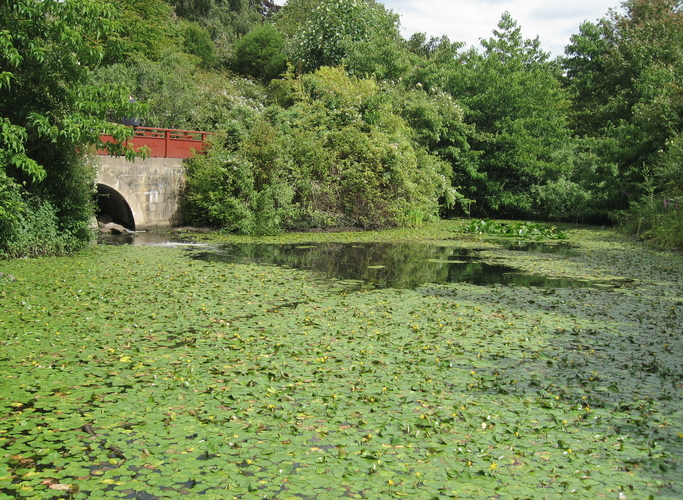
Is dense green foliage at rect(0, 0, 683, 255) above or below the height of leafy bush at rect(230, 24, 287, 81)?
below

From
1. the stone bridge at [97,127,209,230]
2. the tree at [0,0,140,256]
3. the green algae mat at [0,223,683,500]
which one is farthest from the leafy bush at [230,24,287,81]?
the green algae mat at [0,223,683,500]

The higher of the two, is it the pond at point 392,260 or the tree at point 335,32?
the tree at point 335,32

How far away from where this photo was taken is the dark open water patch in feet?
40.8

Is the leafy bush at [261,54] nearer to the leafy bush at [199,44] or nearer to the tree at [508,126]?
the leafy bush at [199,44]

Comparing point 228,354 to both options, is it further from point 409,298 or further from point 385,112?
point 385,112

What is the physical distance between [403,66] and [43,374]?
2601cm

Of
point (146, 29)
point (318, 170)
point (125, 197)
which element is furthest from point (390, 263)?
point (146, 29)

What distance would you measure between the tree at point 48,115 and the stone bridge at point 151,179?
8.05 m

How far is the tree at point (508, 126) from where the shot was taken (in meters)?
29.2

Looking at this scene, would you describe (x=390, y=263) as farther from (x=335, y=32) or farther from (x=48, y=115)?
(x=335, y=32)

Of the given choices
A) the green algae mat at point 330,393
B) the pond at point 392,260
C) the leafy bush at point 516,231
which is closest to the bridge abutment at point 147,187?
the pond at point 392,260

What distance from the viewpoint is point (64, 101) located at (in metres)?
12.9

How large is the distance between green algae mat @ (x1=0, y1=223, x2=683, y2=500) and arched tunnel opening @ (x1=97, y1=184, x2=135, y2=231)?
494 inches

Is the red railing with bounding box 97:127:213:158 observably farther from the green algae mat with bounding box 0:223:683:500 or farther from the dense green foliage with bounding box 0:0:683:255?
the green algae mat with bounding box 0:223:683:500
